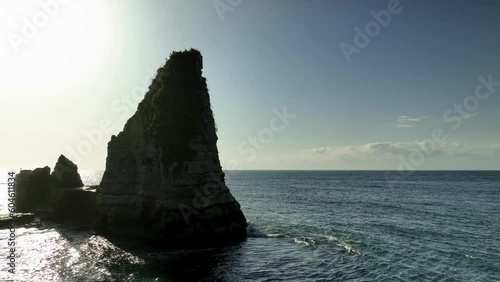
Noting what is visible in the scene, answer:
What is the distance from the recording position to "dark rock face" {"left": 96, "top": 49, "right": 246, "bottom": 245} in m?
33.5

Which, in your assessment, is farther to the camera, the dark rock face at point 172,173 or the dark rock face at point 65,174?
the dark rock face at point 65,174

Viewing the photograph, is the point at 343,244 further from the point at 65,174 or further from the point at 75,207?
the point at 65,174

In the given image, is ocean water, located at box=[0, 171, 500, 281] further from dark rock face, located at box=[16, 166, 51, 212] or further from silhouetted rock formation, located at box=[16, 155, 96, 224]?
dark rock face, located at box=[16, 166, 51, 212]

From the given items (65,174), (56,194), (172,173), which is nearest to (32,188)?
(56,194)

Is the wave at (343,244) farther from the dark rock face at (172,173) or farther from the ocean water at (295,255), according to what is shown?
the dark rock face at (172,173)

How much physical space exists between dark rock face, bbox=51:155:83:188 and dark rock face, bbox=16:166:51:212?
2.26m

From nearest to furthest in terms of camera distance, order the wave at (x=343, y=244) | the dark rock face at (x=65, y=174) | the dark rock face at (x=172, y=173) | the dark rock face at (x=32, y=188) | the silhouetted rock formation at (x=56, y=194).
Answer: the wave at (x=343, y=244) → the dark rock face at (x=172, y=173) → the silhouetted rock formation at (x=56, y=194) → the dark rock face at (x=65, y=174) → the dark rock face at (x=32, y=188)

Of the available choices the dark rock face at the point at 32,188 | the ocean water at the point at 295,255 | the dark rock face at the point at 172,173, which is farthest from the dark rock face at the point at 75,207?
the dark rock face at the point at 172,173

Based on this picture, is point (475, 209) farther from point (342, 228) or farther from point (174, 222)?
point (174, 222)

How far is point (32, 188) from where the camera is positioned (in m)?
56.3

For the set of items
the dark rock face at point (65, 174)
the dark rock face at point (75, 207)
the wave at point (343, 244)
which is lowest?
the wave at point (343, 244)

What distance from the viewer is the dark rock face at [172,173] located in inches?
1320

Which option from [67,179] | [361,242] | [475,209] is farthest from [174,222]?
[475,209]

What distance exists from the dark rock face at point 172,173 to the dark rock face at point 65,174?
668 inches
